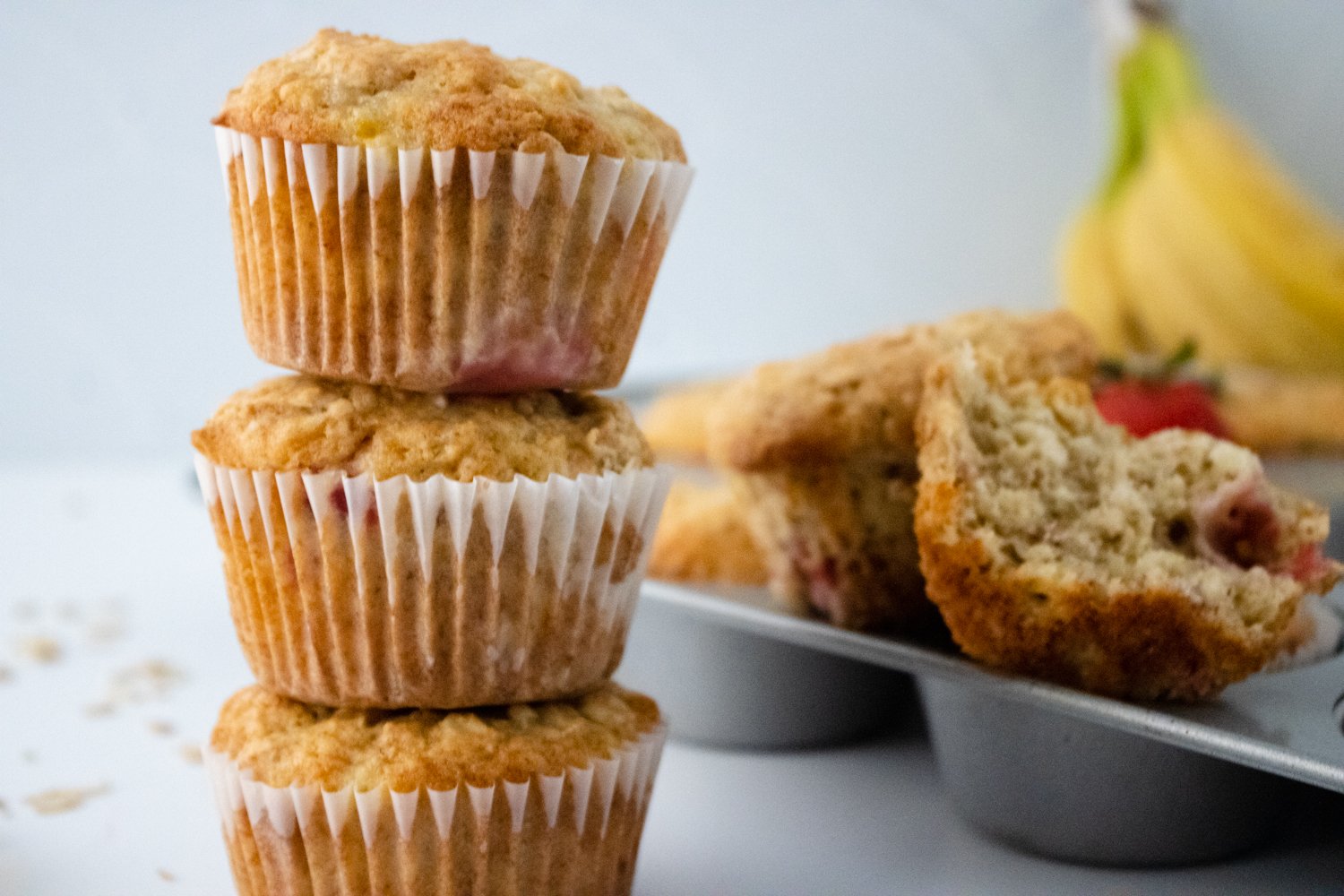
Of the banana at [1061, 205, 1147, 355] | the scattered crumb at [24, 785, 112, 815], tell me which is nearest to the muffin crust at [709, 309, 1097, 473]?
the scattered crumb at [24, 785, 112, 815]

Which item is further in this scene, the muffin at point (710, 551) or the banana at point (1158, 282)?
the banana at point (1158, 282)

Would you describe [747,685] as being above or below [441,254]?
below

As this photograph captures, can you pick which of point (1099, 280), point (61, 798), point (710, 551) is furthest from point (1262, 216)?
point (61, 798)

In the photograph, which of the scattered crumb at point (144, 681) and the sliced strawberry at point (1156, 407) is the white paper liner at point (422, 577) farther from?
the sliced strawberry at point (1156, 407)

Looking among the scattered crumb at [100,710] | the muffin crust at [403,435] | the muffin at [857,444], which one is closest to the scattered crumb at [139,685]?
the scattered crumb at [100,710]

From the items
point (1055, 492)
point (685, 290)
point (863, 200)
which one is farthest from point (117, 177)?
point (1055, 492)

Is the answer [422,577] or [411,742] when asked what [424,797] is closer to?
[411,742]

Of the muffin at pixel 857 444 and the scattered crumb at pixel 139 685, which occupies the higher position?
the muffin at pixel 857 444
